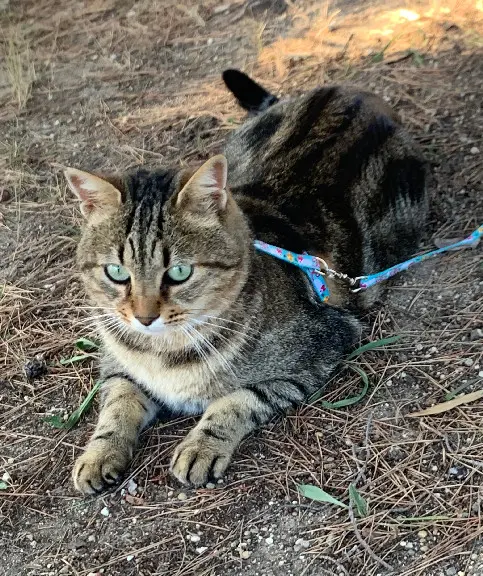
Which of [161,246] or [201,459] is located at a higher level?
[161,246]

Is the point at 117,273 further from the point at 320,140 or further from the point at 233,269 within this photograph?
the point at 320,140

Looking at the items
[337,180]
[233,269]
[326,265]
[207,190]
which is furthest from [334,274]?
[207,190]

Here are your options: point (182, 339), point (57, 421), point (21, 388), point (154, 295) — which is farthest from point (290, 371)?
point (21, 388)

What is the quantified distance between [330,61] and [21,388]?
3.10 metres

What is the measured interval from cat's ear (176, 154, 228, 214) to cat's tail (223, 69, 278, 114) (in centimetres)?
187

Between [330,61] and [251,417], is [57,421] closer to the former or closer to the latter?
[251,417]

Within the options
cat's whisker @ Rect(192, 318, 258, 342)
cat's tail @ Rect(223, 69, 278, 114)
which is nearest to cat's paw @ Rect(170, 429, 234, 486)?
cat's whisker @ Rect(192, 318, 258, 342)

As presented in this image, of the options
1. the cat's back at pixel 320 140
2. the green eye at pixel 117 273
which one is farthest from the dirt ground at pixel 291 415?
the green eye at pixel 117 273

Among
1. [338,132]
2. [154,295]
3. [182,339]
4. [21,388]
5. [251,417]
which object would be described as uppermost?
[338,132]

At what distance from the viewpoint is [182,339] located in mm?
2738

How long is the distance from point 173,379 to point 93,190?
0.81 metres

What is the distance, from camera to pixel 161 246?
8.26 ft

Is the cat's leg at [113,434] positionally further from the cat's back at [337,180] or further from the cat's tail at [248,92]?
the cat's tail at [248,92]

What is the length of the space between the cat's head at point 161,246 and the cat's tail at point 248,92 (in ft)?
5.73
